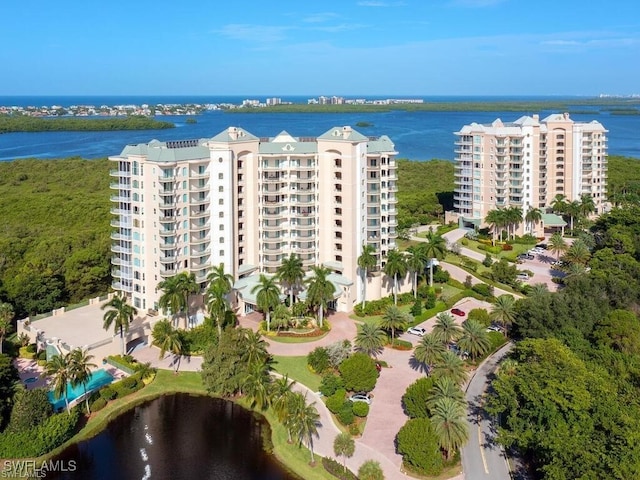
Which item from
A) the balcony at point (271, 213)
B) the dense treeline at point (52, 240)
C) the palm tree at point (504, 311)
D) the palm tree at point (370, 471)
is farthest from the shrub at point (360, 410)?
the dense treeline at point (52, 240)

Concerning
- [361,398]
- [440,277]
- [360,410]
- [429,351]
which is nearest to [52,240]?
[361,398]

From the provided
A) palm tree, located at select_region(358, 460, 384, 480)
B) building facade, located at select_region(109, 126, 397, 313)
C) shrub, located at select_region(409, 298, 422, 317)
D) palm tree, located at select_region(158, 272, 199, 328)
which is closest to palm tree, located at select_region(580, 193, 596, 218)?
building facade, located at select_region(109, 126, 397, 313)

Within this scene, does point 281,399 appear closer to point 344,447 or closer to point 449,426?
point 344,447

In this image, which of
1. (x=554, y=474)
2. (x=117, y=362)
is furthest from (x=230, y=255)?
(x=554, y=474)

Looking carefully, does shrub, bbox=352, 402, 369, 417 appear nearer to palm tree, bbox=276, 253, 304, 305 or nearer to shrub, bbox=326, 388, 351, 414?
shrub, bbox=326, 388, 351, 414

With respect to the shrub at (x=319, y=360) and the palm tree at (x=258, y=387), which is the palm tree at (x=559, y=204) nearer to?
the shrub at (x=319, y=360)
